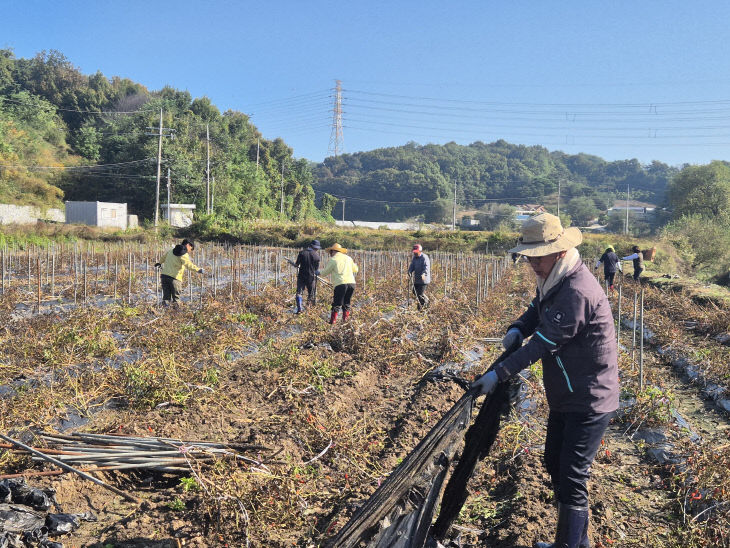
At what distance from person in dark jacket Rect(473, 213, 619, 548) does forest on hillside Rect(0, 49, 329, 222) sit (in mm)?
29546

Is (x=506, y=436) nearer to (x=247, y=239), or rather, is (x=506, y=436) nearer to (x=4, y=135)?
(x=247, y=239)

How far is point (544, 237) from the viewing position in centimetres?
246

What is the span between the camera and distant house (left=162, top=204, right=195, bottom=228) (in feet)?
105

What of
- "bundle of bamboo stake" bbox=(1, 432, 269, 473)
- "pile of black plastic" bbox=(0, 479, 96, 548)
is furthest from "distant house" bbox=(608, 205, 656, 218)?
"pile of black plastic" bbox=(0, 479, 96, 548)

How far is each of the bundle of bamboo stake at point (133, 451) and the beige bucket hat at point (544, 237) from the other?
196cm

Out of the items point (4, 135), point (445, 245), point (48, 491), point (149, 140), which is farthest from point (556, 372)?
point (4, 135)

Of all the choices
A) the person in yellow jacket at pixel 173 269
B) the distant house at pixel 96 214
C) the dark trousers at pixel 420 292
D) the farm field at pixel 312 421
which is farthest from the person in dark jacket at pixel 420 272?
the distant house at pixel 96 214

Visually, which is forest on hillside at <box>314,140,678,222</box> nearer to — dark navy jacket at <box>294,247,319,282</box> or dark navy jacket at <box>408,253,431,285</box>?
Result: dark navy jacket at <box>408,253,431,285</box>

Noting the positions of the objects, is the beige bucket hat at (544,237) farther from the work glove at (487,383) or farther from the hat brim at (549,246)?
the work glove at (487,383)

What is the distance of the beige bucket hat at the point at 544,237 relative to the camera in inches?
94.7

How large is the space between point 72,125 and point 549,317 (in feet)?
174

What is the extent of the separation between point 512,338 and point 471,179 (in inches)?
3115

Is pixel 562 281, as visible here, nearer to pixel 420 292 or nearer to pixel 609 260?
pixel 420 292

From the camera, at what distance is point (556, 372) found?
2.41m
